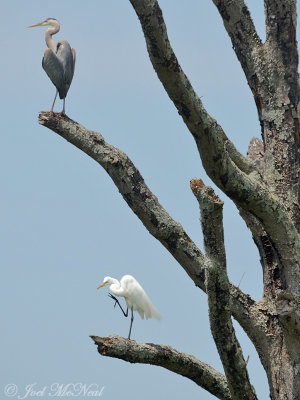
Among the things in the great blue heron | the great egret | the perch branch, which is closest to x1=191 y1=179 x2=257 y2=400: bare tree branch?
the perch branch

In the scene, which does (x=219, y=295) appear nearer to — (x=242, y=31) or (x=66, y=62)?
(x=242, y=31)

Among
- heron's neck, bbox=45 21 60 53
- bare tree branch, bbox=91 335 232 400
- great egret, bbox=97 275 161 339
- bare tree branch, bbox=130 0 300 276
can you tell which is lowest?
bare tree branch, bbox=91 335 232 400

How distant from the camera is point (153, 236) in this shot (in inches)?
261

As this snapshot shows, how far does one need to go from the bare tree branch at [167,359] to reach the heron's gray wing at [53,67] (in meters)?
4.72

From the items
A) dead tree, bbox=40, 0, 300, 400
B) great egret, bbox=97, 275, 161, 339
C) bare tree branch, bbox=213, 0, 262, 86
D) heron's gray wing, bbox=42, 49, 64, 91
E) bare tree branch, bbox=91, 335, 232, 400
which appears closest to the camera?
dead tree, bbox=40, 0, 300, 400

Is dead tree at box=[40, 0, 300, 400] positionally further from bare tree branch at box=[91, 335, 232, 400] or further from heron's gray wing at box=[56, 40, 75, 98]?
heron's gray wing at box=[56, 40, 75, 98]

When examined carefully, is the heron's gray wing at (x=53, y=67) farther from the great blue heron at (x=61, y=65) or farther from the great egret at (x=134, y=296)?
the great egret at (x=134, y=296)

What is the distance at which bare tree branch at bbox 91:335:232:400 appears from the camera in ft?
19.3

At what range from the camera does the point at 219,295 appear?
17.7ft

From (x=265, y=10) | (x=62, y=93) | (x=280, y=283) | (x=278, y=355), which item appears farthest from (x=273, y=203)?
(x=62, y=93)

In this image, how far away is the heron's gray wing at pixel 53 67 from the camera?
10.0 m

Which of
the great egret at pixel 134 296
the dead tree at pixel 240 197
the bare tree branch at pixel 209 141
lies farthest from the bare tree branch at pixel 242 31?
the great egret at pixel 134 296

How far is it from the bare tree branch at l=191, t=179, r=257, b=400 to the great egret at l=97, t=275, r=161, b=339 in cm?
318

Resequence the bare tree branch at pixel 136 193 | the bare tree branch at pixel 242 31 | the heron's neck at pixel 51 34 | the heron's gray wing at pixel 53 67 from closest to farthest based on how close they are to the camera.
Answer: the bare tree branch at pixel 136 193, the bare tree branch at pixel 242 31, the heron's gray wing at pixel 53 67, the heron's neck at pixel 51 34
